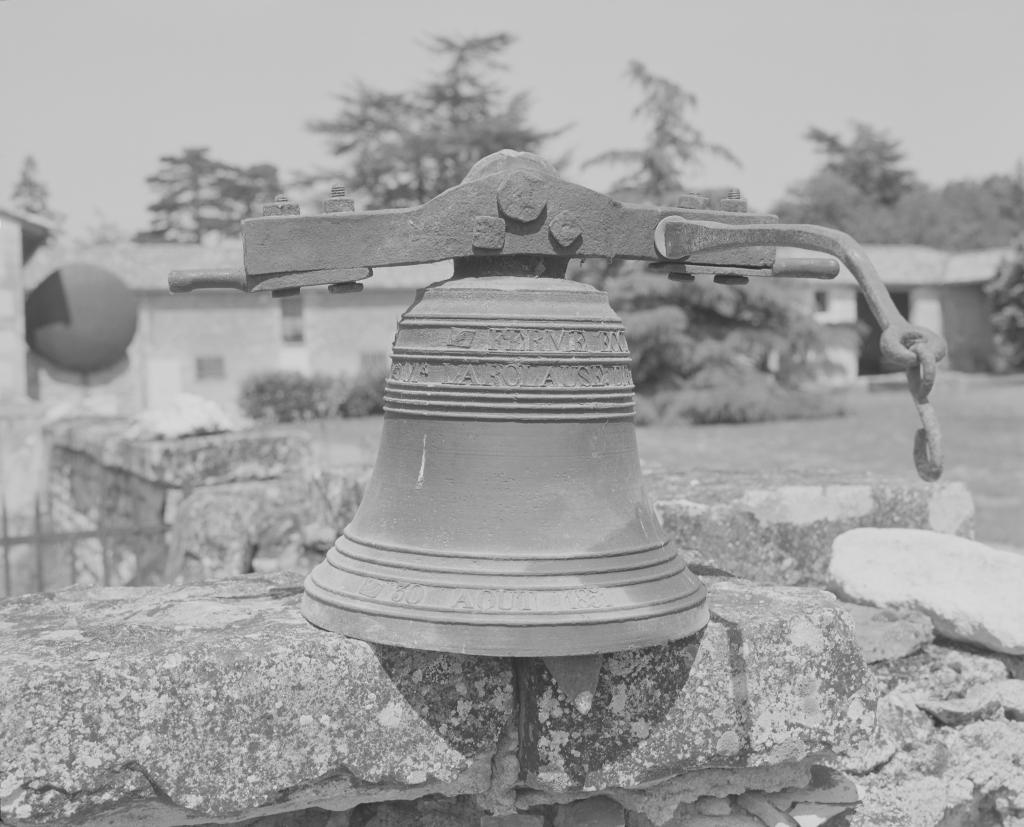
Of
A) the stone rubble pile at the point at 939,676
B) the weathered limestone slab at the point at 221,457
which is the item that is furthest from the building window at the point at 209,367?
the stone rubble pile at the point at 939,676

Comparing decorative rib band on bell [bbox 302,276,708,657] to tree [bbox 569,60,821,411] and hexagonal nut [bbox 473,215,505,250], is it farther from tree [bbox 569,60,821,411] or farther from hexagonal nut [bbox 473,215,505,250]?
tree [bbox 569,60,821,411]

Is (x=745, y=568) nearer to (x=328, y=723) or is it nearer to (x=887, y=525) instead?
(x=887, y=525)

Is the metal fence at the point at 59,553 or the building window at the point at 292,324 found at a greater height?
the building window at the point at 292,324

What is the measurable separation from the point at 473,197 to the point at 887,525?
203 cm

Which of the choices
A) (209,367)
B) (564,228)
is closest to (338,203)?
(564,228)

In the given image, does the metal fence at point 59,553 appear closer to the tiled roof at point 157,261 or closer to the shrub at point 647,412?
the shrub at point 647,412

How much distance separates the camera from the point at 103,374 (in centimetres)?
1802

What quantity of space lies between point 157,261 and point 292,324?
130 inches

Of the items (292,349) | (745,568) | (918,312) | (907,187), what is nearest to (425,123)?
(292,349)

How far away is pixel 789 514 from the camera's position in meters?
3.25

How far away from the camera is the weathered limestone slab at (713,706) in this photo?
1.99m

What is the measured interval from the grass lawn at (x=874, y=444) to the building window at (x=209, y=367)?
397 cm

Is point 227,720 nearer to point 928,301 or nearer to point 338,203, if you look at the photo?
point 338,203

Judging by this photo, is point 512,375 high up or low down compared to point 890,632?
up
